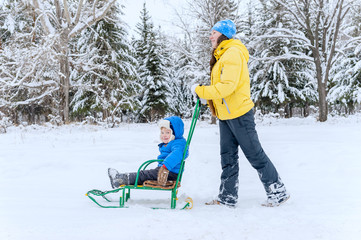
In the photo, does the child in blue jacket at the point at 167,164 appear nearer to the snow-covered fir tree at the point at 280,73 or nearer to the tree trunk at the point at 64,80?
the tree trunk at the point at 64,80

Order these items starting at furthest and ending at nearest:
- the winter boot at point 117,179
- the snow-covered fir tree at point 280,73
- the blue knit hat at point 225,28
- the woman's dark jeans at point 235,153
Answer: the snow-covered fir tree at point 280,73, the winter boot at point 117,179, the blue knit hat at point 225,28, the woman's dark jeans at point 235,153

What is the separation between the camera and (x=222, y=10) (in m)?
18.0

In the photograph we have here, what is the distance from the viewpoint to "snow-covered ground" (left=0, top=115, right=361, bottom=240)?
94.6 inches

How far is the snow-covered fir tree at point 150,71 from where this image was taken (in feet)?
95.0

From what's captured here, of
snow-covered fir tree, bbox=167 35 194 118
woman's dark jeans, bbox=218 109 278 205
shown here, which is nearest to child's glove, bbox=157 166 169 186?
woman's dark jeans, bbox=218 109 278 205

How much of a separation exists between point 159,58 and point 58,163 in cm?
2487

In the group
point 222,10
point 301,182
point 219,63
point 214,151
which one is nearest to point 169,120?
point 219,63

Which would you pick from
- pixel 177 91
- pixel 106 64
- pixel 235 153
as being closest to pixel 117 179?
pixel 235 153

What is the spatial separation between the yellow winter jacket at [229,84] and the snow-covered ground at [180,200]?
1.13 m

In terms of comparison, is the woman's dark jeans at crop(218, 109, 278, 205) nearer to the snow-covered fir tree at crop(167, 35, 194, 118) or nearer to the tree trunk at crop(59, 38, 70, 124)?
the tree trunk at crop(59, 38, 70, 124)

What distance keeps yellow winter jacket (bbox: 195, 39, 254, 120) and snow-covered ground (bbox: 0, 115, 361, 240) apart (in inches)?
44.4

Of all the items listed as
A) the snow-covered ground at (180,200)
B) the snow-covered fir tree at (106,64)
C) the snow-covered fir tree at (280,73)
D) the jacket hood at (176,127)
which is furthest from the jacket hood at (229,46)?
the snow-covered fir tree at (280,73)

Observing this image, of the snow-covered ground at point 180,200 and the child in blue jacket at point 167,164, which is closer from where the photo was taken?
the snow-covered ground at point 180,200

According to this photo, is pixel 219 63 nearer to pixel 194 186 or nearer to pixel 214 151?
pixel 194 186
